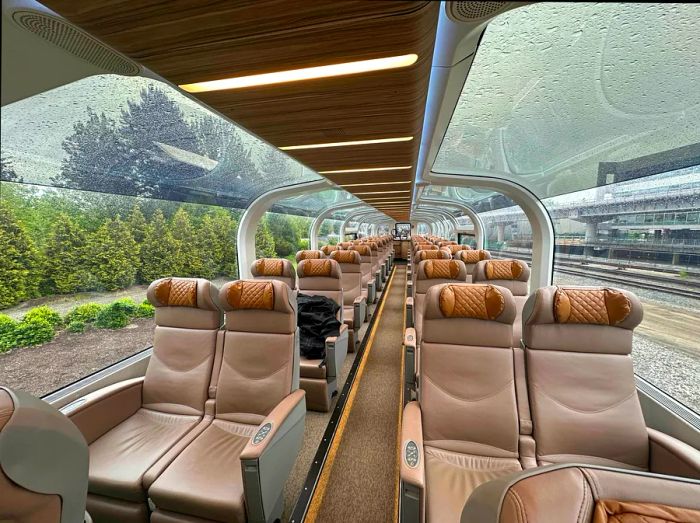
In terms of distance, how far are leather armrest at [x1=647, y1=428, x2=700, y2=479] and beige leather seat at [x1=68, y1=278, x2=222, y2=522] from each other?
283 centimetres

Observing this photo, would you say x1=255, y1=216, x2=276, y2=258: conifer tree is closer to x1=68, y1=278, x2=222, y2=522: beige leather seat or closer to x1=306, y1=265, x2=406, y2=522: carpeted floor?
x1=306, y1=265, x2=406, y2=522: carpeted floor

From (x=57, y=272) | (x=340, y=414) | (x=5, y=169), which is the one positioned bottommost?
(x=340, y=414)

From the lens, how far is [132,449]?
6.31ft

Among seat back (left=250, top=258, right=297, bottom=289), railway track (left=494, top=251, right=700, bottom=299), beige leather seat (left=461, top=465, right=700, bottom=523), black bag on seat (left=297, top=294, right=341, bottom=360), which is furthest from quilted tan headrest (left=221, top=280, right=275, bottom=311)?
railway track (left=494, top=251, right=700, bottom=299)

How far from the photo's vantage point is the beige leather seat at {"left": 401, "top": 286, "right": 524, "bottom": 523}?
1761 mm

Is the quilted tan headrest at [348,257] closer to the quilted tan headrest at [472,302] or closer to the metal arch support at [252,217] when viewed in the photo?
the metal arch support at [252,217]

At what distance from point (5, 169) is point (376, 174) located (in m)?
3.49

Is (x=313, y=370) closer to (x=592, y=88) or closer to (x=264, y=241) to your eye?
(x=592, y=88)

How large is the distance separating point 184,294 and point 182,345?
42 centimetres

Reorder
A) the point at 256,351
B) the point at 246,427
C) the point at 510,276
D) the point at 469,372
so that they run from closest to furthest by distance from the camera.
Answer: the point at 469,372
the point at 246,427
the point at 256,351
the point at 510,276

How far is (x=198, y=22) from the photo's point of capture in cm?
114

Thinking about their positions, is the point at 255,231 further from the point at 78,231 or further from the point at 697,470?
the point at 697,470

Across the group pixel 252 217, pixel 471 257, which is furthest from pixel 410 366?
pixel 252 217

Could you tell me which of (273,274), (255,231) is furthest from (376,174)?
(255,231)
